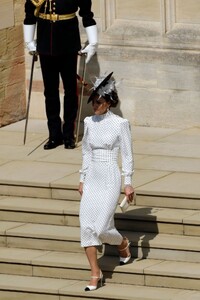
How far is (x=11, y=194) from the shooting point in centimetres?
1508

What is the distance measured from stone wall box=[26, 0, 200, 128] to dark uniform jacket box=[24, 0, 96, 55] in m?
0.90

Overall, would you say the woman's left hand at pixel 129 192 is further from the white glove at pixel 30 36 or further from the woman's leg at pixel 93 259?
the white glove at pixel 30 36

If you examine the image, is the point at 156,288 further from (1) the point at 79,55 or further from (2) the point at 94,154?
(1) the point at 79,55

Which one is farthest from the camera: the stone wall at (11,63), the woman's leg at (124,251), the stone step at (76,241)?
the stone wall at (11,63)

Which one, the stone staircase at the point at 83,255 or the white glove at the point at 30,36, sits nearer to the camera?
the stone staircase at the point at 83,255

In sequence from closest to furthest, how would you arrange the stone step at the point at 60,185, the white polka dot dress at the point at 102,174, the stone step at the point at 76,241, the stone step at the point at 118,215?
1. the white polka dot dress at the point at 102,174
2. the stone step at the point at 76,241
3. the stone step at the point at 118,215
4. the stone step at the point at 60,185

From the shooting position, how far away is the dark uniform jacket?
629 inches

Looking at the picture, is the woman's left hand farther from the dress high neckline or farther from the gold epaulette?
the gold epaulette

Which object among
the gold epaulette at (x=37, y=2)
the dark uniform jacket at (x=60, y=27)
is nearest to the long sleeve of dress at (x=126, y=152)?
the dark uniform jacket at (x=60, y=27)

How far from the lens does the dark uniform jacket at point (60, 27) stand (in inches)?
629

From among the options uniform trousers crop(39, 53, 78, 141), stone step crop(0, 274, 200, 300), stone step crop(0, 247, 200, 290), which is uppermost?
uniform trousers crop(39, 53, 78, 141)

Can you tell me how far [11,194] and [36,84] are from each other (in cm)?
264

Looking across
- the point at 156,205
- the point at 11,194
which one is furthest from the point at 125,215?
the point at 11,194

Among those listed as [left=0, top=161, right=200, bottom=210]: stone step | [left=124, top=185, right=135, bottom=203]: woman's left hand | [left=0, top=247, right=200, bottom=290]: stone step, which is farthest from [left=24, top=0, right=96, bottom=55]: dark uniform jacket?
[left=124, top=185, right=135, bottom=203]: woman's left hand
